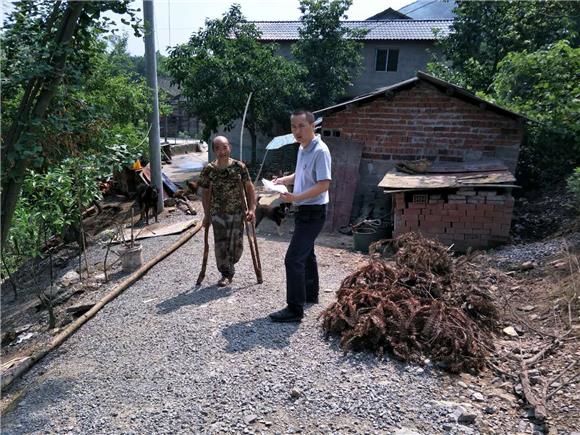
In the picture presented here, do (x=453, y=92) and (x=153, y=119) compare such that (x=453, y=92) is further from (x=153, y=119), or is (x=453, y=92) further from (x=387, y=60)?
(x=387, y=60)

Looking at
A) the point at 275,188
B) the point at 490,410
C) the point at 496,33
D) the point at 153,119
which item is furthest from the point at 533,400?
the point at 496,33

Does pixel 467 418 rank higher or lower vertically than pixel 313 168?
lower

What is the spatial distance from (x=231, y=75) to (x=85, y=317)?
11631 mm

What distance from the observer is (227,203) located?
521 cm

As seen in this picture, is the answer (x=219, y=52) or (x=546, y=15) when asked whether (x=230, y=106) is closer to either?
(x=219, y=52)

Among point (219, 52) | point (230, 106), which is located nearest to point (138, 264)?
point (230, 106)

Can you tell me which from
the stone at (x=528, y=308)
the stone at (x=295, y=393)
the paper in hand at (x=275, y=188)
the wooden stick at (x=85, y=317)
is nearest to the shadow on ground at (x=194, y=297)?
the wooden stick at (x=85, y=317)

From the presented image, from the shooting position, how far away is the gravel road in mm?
3186

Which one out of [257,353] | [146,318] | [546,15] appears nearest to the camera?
[257,353]

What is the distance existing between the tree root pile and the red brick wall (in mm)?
4481

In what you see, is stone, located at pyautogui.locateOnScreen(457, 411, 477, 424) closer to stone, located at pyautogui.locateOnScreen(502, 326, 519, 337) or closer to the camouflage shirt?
stone, located at pyautogui.locateOnScreen(502, 326, 519, 337)

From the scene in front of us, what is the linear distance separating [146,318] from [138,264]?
2202 millimetres

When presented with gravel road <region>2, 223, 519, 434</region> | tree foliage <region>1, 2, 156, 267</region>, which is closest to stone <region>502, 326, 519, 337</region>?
gravel road <region>2, 223, 519, 434</region>

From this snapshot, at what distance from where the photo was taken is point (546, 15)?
13016 millimetres
